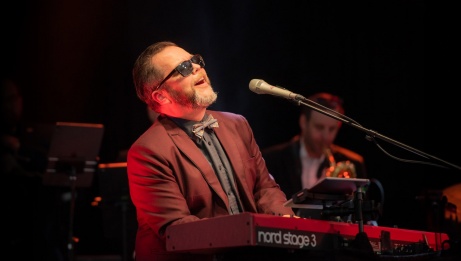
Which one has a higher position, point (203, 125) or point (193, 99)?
point (193, 99)

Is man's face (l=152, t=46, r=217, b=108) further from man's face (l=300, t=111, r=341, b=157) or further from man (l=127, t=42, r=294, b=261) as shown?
man's face (l=300, t=111, r=341, b=157)

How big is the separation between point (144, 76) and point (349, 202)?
5.22 ft

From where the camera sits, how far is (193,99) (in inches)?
164

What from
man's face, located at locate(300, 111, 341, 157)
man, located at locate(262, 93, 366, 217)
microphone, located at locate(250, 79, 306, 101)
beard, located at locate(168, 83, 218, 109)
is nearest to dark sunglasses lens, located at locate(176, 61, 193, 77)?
beard, located at locate(168, 83, 218, 109)

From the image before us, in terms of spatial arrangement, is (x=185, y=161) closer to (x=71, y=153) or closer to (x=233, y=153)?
(x=233, y=153)

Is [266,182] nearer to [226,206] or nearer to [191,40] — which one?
[226,206]

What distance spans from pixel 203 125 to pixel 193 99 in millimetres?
165

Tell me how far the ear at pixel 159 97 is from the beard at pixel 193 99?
0.32 feet

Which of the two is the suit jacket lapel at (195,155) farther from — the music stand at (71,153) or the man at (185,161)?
the music stand at (71,153)

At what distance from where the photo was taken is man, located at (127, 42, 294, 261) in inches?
148

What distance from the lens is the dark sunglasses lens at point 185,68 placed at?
4.17 metres

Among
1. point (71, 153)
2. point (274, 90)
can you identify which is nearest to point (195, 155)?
point (274, 90)

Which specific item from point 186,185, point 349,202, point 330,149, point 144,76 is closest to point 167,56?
point 144,76

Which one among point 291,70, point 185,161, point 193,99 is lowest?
point 185,161
